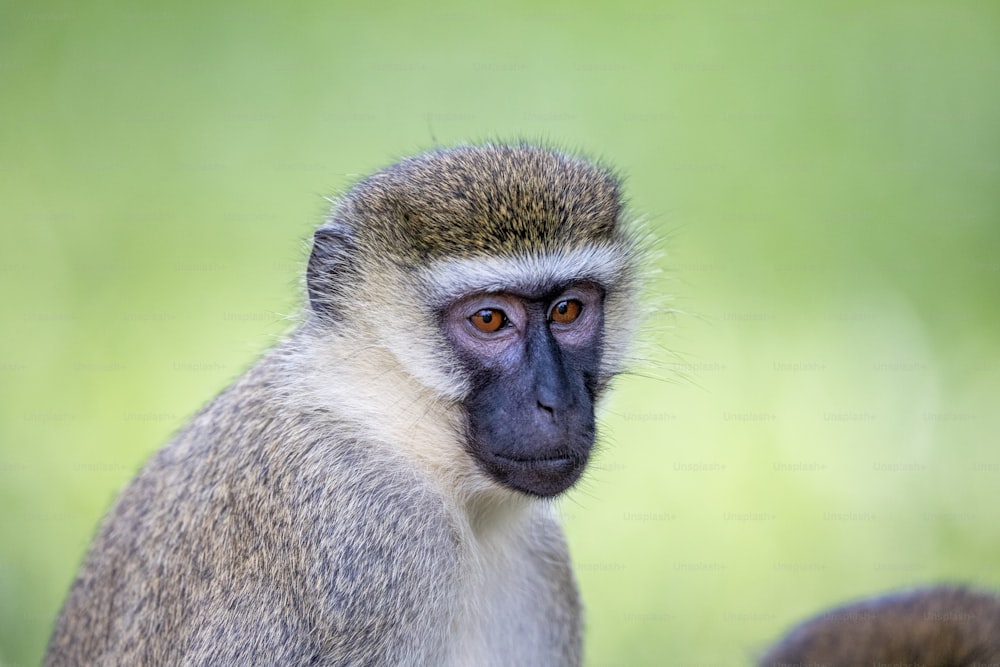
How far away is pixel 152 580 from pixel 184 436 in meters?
0.50

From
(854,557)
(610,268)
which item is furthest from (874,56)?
(610,268)

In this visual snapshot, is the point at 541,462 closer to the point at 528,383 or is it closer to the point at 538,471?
the point at 538,471

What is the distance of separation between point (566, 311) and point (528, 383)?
1.15 feet

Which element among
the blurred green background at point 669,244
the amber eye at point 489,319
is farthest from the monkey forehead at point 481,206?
the blurred green background at point 669,244

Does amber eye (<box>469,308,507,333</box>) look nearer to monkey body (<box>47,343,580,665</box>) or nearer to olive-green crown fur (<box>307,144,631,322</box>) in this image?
olive-green crown fur (<box>307,144,631,322</box>)

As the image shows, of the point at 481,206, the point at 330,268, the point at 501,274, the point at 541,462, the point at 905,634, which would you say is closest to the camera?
the point at 541,462

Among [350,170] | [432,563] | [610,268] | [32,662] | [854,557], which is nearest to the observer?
[432,563]

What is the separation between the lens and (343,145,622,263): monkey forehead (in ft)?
10.9

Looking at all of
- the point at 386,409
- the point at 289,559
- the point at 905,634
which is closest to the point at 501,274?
the point at 386,409

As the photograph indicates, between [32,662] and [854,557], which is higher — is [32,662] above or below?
above

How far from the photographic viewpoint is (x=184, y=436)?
3.69 metres

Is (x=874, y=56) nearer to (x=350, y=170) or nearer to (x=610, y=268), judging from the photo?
(x=350, y=170)

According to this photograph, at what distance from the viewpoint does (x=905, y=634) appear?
12.1ft

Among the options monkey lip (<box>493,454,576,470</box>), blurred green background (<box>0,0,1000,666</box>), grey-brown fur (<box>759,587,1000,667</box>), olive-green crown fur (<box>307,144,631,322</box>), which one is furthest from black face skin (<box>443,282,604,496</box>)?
blurred green background (<box>0,0,1000,666</box>)
